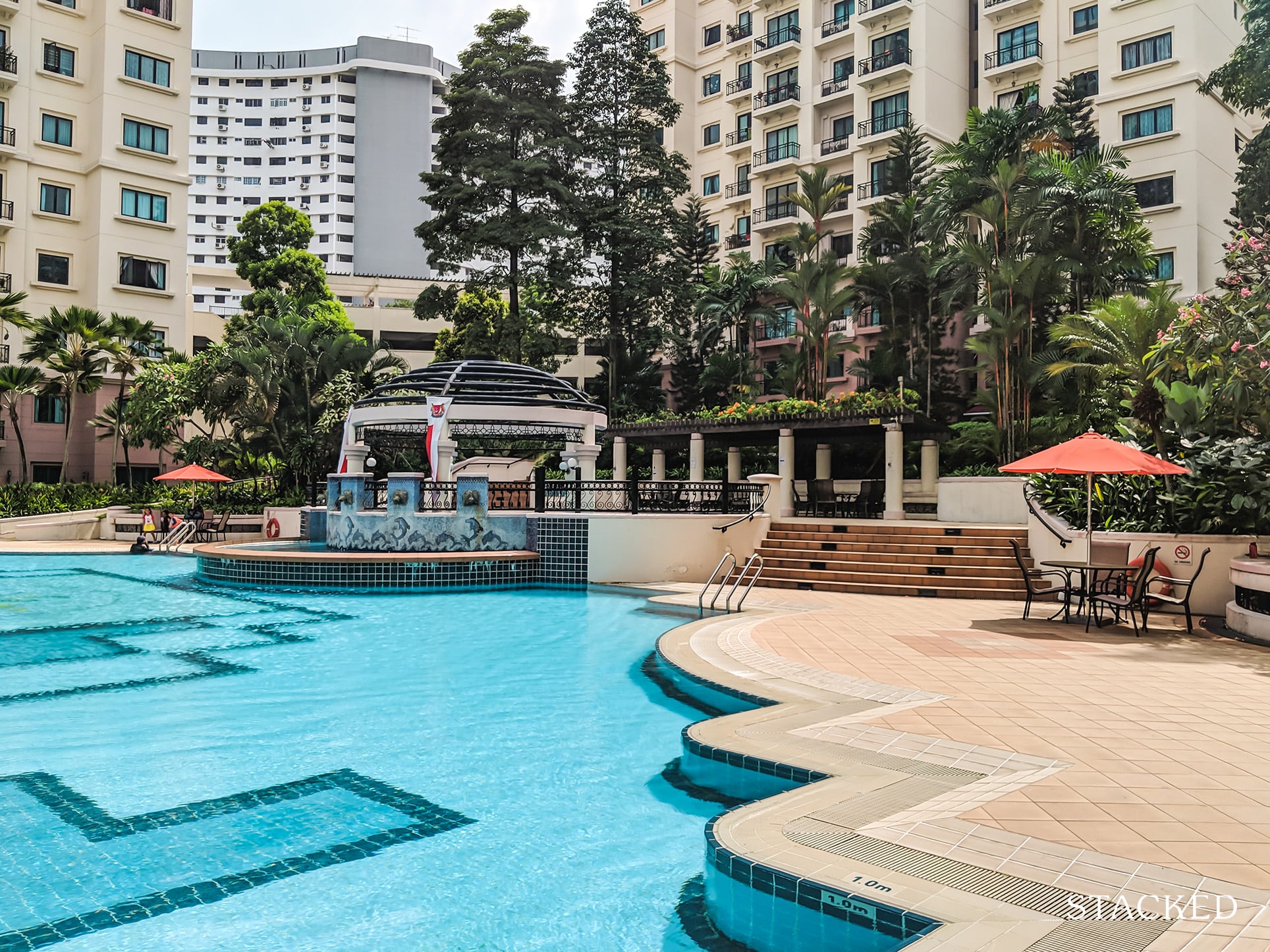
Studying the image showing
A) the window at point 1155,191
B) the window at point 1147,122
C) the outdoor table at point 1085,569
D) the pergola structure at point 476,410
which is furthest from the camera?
the window at point 1147,122

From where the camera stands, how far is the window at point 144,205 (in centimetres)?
3691

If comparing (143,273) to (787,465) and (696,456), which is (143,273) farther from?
(787,465)

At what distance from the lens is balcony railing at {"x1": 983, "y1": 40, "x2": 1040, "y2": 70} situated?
1336 inches

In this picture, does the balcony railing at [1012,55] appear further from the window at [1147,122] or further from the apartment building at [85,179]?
the apartment building at [85,179]

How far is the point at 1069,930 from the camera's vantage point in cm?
292

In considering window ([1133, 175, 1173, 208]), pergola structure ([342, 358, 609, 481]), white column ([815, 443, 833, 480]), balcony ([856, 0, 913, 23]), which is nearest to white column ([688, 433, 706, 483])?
white column ([815, 443, 833, 480])

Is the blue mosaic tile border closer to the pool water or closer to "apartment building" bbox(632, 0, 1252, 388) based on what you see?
the pool water

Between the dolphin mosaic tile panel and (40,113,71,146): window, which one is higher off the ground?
(40,113,71,146): window

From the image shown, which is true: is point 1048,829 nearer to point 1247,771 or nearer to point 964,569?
point 1247,771

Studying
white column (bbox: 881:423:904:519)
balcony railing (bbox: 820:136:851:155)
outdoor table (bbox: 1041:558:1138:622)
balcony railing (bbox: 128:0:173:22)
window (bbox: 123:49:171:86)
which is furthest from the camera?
balcony railing (bbox: 820:136:851:155)

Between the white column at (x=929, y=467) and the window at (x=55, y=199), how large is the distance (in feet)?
118

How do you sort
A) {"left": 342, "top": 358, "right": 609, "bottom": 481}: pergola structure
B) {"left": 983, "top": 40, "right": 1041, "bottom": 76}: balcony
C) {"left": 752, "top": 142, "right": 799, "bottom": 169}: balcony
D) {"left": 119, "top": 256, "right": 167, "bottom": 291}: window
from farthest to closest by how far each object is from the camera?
{"left": 752, "top": 142, "right": 799, "bottom": 169}: balcony, {"left": 119, "top": 256, "right": 167, "bottom": 291}: window, {"left": 983, "top": 40, "right": 1041, "bottom": 76}: balcony, {"left": 342, "top": 358, "right": 609, "bottom": 481}: pergola structure

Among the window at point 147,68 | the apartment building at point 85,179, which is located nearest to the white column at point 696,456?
the apartment building at point 85,179

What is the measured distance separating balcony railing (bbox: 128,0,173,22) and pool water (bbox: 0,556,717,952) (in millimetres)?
37165
